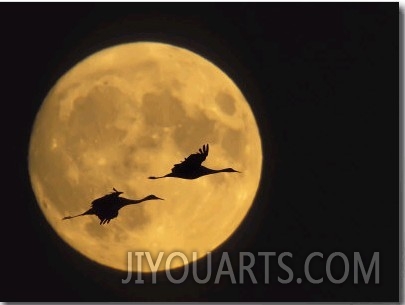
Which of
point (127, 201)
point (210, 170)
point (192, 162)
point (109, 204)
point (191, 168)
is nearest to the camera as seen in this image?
point (192, 162)

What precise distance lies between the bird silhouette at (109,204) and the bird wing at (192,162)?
3.12ft

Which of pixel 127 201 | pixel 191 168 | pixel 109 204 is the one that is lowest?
pixel 109 204

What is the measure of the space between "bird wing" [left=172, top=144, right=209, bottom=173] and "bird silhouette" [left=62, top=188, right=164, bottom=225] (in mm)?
951

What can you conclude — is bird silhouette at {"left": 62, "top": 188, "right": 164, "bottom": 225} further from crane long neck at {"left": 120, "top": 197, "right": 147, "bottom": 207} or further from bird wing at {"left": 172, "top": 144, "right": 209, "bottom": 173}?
bird wing at {"left": 172, "top": 144, "right": 209, "bottom": 173}

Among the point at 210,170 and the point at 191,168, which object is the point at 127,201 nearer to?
the point at 191,168

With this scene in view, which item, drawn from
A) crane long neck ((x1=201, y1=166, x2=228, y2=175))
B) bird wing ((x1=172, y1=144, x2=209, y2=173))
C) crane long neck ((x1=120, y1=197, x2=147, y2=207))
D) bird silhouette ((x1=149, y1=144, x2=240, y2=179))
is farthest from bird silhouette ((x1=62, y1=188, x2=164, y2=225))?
crane long neck ((x1=201, y1=166, x2=228, y2=175))

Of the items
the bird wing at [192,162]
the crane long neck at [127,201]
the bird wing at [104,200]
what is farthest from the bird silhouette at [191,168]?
the bird wing at [104,200]

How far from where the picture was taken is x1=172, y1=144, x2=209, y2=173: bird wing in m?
18.8

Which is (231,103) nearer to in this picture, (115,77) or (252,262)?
(115,77)

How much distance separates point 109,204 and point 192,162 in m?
2.10

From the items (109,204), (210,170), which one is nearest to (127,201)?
(109,204)

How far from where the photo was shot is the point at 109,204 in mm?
19562

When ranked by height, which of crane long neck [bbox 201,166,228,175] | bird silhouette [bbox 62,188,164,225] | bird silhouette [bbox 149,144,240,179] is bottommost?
bird silhouette [bbox 62,188,164,225]

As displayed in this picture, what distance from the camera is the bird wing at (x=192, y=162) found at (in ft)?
61.6
